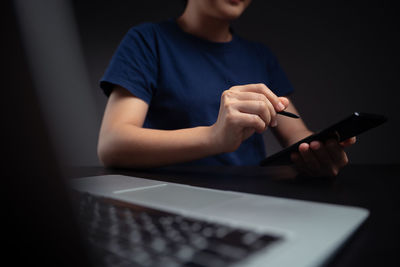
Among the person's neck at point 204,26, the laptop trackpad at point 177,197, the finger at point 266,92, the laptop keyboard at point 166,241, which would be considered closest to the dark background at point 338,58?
the person's neck at point 204,26

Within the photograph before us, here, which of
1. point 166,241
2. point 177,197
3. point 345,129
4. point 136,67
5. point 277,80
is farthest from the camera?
point 277,80

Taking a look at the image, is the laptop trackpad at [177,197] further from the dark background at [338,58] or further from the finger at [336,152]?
the dark background at [338,58]

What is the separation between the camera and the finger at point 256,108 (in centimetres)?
45

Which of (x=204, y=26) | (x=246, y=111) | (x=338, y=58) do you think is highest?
(x=204, y=26)

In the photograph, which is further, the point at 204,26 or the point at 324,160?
the point at 204,26

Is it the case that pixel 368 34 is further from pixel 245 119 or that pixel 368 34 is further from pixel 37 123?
pixel 37 123

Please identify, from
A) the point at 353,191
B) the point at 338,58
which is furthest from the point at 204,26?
the point at 338,58

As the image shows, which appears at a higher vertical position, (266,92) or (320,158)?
(266,92)

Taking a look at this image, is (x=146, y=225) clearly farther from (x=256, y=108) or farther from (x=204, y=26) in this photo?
Result: (x=204, y=26)

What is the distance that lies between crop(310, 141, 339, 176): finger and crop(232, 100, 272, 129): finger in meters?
0.10

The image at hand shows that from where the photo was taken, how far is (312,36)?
1536 mm

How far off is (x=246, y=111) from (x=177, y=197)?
209 mm

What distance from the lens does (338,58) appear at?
1.48 meters

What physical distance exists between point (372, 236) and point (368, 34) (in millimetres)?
1498
